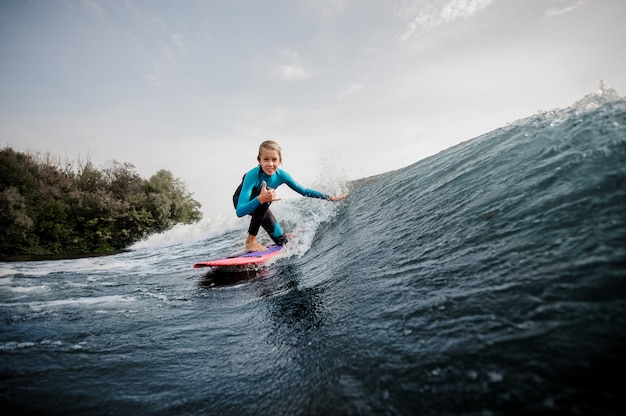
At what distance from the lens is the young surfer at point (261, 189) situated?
5.49 m

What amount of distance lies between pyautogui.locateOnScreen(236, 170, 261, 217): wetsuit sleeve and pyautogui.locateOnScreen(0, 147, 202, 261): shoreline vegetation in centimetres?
1017

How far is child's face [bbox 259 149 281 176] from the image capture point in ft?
18.7

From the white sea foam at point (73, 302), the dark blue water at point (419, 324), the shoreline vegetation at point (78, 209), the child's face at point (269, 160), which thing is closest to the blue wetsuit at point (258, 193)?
the child's face at point (269, 160)

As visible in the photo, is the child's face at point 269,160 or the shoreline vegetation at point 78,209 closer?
the child's face at point 269,160

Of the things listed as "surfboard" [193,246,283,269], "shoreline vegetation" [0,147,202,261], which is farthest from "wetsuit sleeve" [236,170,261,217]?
"shoreline vegetation" [0,147,202,261]

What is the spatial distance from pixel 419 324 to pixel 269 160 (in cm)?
461

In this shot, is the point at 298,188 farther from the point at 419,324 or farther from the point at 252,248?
the point at 419,324

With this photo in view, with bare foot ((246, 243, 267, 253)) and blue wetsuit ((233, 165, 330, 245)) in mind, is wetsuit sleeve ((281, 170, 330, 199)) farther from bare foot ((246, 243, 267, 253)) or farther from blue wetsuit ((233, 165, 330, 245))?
bare foot ((246, 243, 267, 253))

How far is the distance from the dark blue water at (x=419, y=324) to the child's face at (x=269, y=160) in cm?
266

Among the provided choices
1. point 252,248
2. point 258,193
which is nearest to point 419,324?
point 258,193

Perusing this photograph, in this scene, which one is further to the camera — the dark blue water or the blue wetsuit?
the blue wetsuit

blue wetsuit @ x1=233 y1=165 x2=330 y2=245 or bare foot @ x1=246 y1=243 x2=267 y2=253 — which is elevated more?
blue wetsuit @ x1=233 y1=165 x2=330 y2=245

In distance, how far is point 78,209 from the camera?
634 inches

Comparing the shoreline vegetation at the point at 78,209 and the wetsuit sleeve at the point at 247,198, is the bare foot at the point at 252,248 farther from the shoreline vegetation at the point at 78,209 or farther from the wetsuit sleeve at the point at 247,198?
the shoreline vegetation at the point at 78,209
